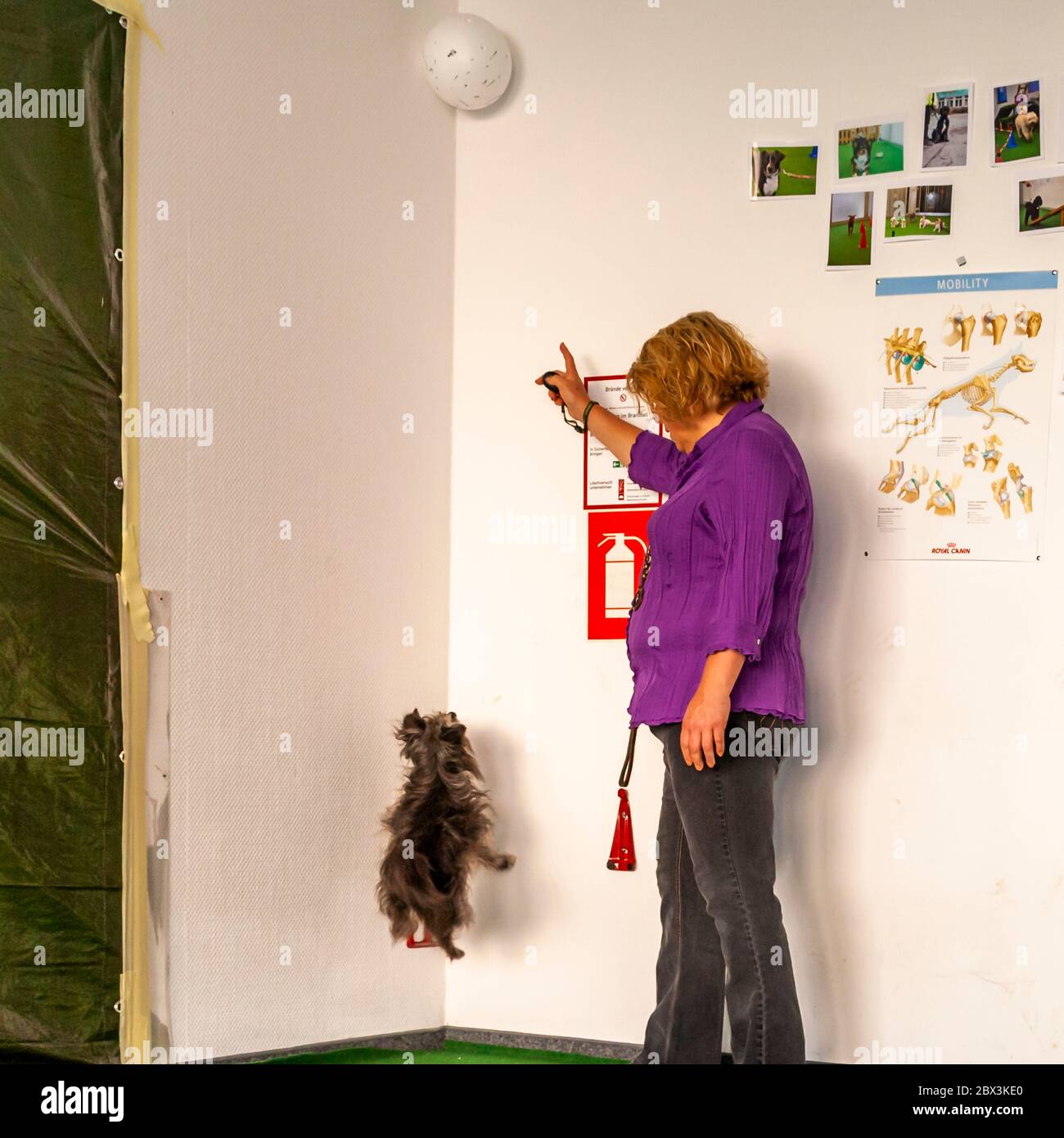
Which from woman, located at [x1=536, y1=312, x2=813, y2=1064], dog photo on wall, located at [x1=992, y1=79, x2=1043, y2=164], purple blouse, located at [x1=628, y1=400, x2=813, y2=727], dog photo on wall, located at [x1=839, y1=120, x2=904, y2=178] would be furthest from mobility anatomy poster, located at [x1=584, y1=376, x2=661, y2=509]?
dog photo on wall, located at [x1=992, y1=79, x2=1043, y2=164]

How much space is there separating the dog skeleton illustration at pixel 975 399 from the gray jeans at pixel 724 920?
73 centimetres

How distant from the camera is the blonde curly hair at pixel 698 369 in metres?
2.17

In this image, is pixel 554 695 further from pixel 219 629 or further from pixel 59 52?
pixel 59 52

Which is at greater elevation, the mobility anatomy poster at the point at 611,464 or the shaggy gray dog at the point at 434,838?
the mobility anatomy poster at the point at 611,464

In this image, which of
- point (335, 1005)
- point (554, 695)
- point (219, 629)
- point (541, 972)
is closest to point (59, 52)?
point (219, 629)

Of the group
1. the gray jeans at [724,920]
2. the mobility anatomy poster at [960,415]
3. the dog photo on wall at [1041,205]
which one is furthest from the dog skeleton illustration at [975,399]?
the gray jeans at [724,920]

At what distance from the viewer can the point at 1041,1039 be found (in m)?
2.24

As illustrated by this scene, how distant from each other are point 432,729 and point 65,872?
816 millimetres

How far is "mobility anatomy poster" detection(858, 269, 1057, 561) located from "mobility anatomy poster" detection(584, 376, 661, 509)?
475mm

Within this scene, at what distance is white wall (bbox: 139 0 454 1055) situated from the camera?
7.02 ft

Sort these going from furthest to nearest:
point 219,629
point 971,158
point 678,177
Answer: point 678,177
point 971,158
point 219,629

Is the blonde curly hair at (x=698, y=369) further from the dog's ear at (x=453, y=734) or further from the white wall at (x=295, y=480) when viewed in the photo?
the dog's ear at (x=453, y=734)

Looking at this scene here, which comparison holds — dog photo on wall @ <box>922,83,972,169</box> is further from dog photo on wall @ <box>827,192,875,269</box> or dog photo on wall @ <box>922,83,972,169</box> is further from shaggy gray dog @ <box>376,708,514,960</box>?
shaggy gray dog @ <box>376,708,514,960</box>

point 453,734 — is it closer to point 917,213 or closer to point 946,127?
point 917,213
